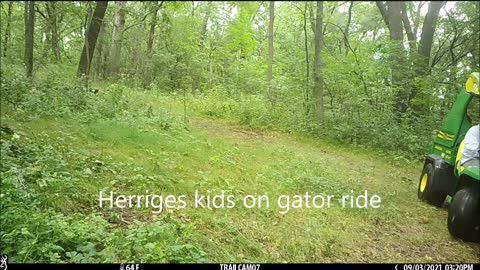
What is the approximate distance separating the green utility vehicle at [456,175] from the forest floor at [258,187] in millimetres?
176

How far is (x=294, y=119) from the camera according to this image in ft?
12.8

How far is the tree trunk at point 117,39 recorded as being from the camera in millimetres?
3195

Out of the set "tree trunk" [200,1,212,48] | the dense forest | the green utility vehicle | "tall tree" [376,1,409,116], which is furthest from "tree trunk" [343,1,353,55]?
the green utility vehicle

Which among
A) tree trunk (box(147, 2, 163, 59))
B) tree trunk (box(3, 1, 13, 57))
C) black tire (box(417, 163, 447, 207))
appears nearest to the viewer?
tree trunk (box(147, 2, 163, 59))

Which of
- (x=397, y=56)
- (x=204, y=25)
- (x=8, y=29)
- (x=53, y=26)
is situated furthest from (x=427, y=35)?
(x=8, y=29)

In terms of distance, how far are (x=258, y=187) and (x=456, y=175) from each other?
7.82 ft

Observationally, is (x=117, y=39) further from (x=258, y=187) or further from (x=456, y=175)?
(x=456, y=175)

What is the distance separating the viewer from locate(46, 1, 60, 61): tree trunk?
3.96 metres

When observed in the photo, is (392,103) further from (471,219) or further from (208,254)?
(208,254)

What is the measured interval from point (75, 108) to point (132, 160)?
104 centimetres

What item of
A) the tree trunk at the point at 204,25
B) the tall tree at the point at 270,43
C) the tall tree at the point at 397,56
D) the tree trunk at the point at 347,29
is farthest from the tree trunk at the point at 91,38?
the tall tree at the point at 397,56

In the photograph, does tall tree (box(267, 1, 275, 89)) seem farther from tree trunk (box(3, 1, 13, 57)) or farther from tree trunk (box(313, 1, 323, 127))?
tree trunk (box(3, 1, 13, 57))

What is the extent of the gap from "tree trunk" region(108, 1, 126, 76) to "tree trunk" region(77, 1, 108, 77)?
134mm

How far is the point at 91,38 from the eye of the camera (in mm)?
3934
